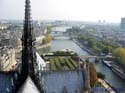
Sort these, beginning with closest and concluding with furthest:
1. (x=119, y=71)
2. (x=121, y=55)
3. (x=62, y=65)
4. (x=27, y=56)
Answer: (x=27, y=56), (x=62, y=65), (x=119, y=71), (x=121, y=55)

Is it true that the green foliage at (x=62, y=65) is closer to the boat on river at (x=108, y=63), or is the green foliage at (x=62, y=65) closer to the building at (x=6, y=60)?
the building at (x=6, y=60)

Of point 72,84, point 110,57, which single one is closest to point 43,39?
point 110,57

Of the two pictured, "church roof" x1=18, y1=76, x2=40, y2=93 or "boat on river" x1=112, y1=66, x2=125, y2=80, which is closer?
"church roof" x1=18, y1=76, x2=40, y2=93

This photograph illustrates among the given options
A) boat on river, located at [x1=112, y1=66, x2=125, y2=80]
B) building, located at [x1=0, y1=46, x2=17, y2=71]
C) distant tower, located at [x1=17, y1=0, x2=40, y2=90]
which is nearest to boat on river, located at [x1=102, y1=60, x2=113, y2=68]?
boat on river, located at [x1=112, y1=66, x2=125, y2=80]

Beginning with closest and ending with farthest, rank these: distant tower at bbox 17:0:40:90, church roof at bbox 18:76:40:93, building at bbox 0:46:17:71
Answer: church roof at bbox 18:76:40:93, distant tower at bbox 17:0:40:90, building at bbox 0:46:17:71

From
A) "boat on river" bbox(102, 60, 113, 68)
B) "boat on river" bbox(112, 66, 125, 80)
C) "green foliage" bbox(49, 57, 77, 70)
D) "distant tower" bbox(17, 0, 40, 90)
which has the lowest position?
"boat on river" bbox(102, 60, 113, 68)

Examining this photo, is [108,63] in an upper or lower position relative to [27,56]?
lower

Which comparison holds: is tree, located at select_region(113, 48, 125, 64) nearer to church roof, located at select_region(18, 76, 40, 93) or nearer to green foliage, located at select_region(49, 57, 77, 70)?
green foliage, located at select_region(49, 57, 77, 70)

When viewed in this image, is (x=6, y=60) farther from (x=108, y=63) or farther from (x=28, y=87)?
(x=28, y=87)

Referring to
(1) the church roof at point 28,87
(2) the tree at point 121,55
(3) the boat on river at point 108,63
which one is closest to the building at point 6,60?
(3) the boat on river at point 108,63

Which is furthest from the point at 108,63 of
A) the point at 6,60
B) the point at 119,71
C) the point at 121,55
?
the point at 6,60

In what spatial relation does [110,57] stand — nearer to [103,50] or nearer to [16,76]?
[103,50]

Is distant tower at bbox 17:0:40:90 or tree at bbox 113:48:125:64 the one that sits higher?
distant tower at bbox 17:0:40:90

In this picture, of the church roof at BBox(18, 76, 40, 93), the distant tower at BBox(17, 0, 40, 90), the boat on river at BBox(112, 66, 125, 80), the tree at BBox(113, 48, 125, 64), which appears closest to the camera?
the church roof at BBox(18, 76, 40, 93)
